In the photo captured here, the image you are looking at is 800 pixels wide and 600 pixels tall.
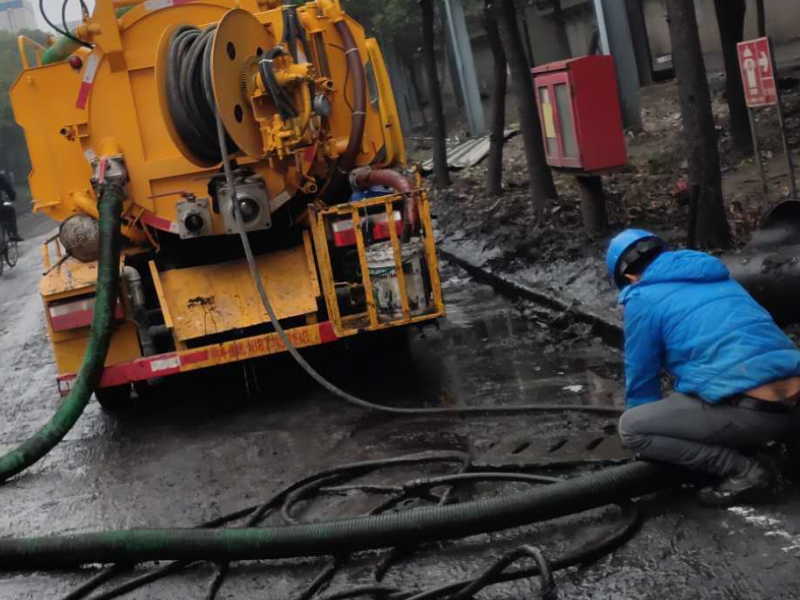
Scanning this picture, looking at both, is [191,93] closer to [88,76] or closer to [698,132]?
[88,76]

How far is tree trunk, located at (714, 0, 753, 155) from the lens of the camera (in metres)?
13.6

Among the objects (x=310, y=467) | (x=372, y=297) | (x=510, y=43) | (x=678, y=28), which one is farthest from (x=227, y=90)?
(x=510, y=43)

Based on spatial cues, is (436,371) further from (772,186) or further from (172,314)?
(772,186)

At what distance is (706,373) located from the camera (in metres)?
4.68

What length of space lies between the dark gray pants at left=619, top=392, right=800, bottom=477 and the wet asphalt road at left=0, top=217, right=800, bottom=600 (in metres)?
0.23

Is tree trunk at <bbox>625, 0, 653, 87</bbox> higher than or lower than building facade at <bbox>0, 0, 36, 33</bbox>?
lower

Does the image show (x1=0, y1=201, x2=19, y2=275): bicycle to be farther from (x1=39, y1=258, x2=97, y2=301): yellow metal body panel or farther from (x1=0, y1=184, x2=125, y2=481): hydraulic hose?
(x1=0, y1=184, x2=125, y2=481): hydraulic hose

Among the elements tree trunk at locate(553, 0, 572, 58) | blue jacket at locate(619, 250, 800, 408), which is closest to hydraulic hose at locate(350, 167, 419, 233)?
blue jacket at locate(619, 250, 800, 408)

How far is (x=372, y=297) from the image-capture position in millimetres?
7617

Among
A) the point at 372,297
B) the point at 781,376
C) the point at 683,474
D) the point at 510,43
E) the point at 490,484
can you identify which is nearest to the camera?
the point at 781,376

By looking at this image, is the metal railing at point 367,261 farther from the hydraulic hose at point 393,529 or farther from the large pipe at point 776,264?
the hydraulic hose at point 393,529

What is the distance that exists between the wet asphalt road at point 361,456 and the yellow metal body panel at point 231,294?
0.66 meters

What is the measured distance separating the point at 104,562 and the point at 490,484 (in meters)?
1.83

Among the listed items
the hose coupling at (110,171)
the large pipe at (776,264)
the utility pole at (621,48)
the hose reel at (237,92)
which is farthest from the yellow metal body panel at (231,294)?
the utility pole at (621,48)
